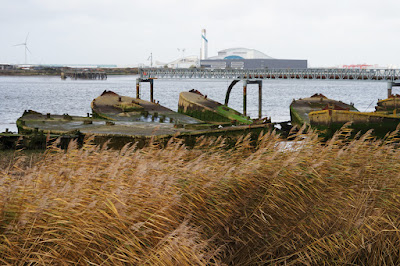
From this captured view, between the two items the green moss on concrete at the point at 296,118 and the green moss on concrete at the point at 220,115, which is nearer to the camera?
the green moss on concrete at the point at 296,118

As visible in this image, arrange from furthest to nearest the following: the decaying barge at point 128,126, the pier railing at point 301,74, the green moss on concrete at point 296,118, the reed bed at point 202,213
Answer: the pier railing at point 301,74 < the green moss on concrete at point 296,118 < the decaying barge at point 128,126 < the reed bed at point 202,213

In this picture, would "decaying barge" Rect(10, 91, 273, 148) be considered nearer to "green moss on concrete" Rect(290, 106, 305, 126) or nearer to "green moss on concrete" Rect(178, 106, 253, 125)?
"green moss on concrete" Rect(178, 106, 253, 125)

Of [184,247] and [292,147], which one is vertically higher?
[292,147]

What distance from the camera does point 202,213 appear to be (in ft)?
30.1

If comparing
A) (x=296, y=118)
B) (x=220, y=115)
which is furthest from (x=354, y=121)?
(x=220, y=115)

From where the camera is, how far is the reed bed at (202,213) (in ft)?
24.5

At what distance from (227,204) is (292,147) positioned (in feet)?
10.9

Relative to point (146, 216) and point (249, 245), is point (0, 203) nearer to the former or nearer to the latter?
point (146, 216)

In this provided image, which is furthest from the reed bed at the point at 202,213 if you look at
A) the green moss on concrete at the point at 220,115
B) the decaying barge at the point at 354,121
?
the green moss on concrete at the point at 220,115

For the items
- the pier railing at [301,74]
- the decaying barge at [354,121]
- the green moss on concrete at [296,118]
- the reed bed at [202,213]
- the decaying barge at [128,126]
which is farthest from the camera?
the pier railing at [301,74]

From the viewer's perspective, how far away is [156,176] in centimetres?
956

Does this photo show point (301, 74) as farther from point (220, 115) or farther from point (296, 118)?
point (220, 115)

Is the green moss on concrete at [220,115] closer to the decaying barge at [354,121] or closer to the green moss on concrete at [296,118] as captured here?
the green moss on concrete at [296,118]

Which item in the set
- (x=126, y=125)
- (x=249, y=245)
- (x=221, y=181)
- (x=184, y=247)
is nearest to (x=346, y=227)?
(x=249, y=245)
